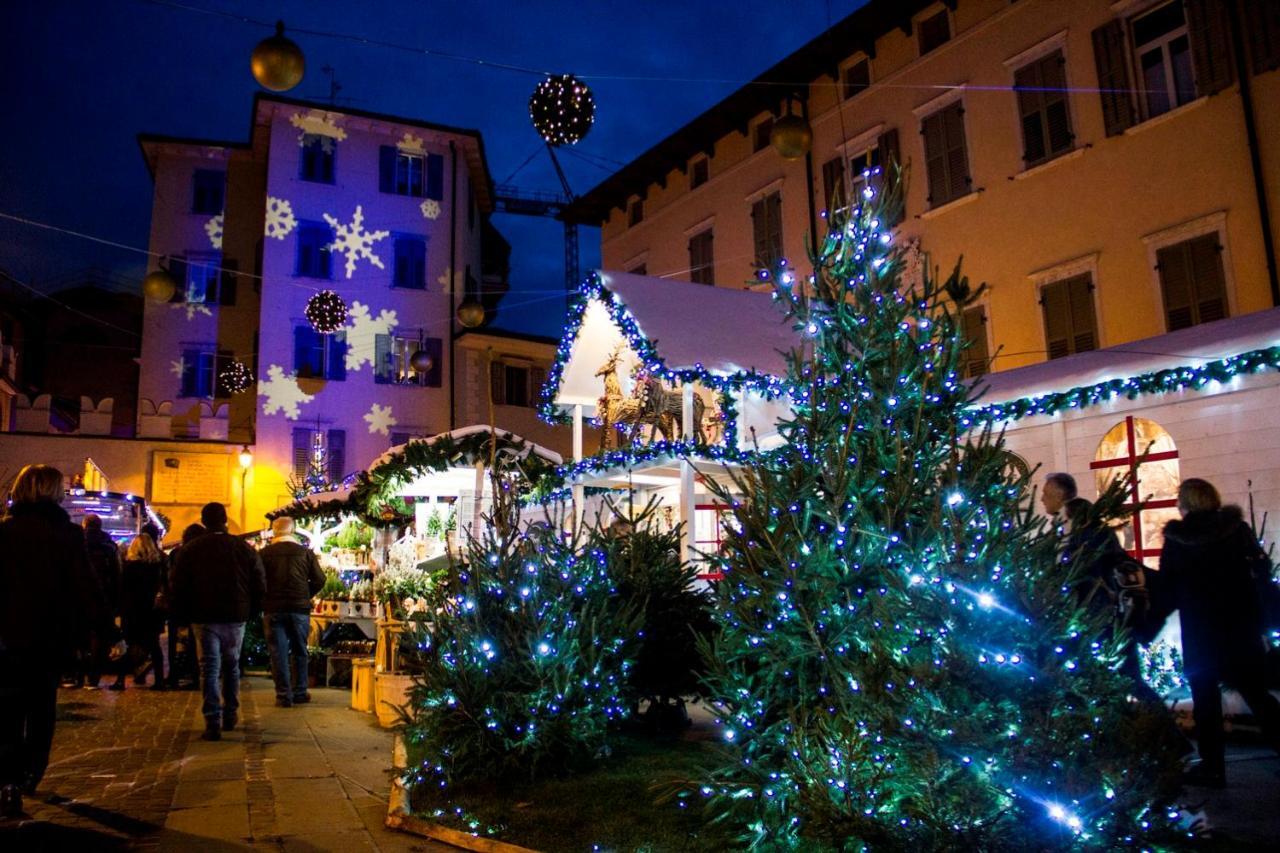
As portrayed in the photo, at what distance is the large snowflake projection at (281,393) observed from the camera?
29.6m

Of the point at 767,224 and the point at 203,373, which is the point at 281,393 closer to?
the point at 203,373

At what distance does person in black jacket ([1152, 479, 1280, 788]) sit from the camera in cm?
562

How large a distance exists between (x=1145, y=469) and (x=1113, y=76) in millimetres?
7241

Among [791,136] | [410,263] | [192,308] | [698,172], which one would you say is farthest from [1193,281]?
[192,308]

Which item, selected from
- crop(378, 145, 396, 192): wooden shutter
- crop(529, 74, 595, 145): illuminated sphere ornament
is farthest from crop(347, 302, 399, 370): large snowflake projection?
crop(529, 74, 595, 145): illuminated sphere ornament

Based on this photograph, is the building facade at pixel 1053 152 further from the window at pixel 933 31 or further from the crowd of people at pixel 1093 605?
the crowd of people at pixel 1093 605

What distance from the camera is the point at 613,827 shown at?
16.7ft

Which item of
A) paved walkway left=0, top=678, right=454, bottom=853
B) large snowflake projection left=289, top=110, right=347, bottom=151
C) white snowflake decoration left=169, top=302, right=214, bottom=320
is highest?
large snowflake projection left=289, top=110, right=347, bottom=151

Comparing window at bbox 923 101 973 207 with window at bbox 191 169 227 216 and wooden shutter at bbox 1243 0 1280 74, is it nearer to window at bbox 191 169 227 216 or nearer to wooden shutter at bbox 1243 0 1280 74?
wooden shutter at bbox 1243 0 1280 74

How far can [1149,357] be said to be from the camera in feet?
32.6

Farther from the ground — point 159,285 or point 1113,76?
point 1113,76

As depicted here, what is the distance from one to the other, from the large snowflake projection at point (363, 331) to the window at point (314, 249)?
146 centimetres

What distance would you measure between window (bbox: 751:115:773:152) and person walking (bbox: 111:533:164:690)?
15369 mm

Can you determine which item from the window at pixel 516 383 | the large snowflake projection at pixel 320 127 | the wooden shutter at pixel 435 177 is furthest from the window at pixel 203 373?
the wooden shutter at pixel 435 177
